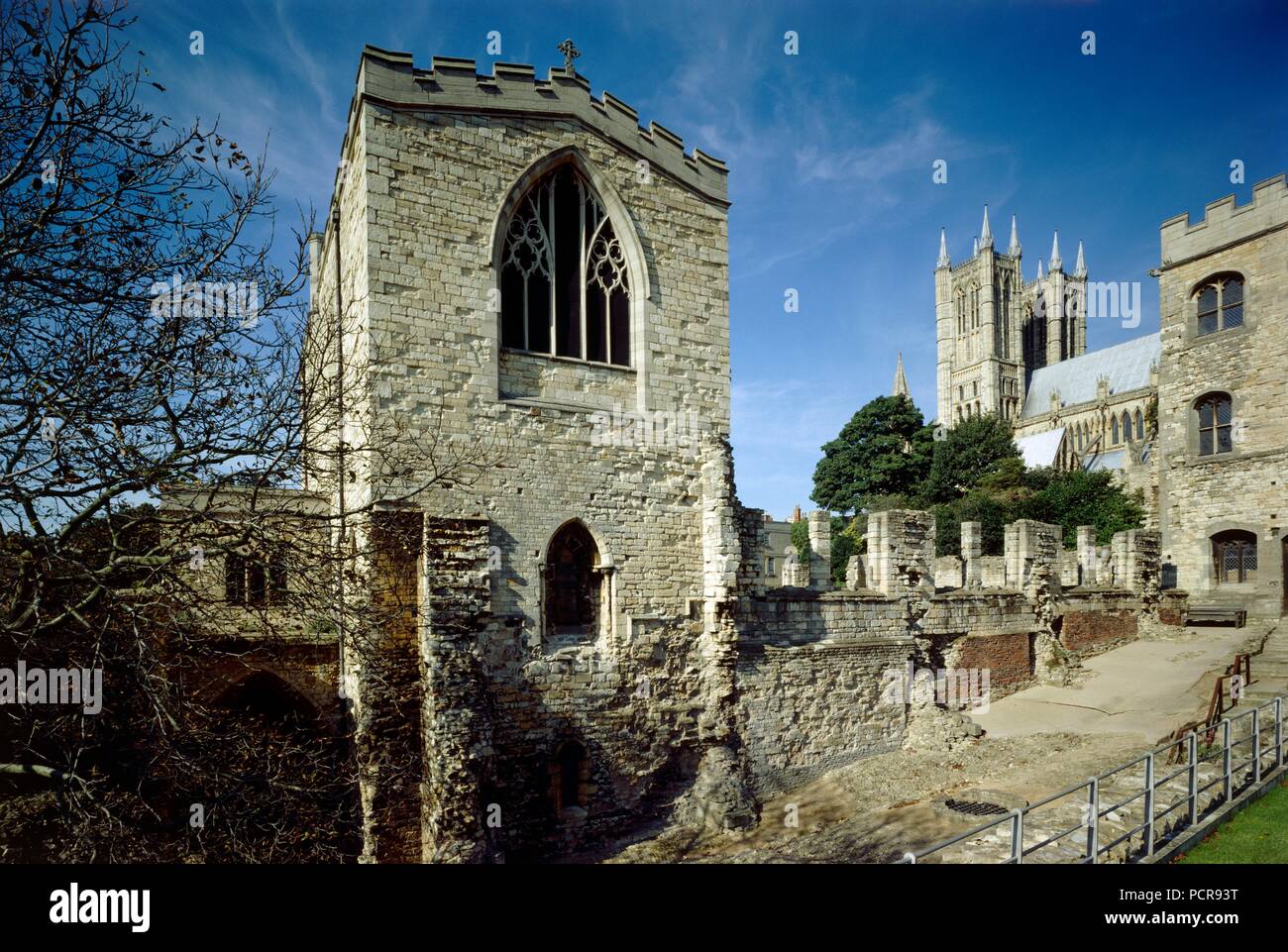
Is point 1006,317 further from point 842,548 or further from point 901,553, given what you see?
point 901,553

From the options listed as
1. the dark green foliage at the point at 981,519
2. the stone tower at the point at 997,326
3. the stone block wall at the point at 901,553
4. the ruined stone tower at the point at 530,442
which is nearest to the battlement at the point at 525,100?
the ruined stone tower at the point at 530,442

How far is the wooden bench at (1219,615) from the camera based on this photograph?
2183cm

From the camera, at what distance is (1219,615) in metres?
22.0

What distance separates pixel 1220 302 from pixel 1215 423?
388 cm

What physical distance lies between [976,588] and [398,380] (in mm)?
14916

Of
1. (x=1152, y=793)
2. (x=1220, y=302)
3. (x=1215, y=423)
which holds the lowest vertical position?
(x=1152, y=793)

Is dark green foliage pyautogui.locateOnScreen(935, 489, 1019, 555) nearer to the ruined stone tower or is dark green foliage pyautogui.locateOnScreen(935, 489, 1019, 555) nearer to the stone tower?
the ruined stone tower

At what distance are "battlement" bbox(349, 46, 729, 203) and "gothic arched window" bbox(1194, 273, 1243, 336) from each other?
19.2 m

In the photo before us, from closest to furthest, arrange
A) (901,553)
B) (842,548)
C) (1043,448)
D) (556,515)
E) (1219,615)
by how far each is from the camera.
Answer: (556,515)
(901,553)
(1219,615)
(842,548)
(1043,448)

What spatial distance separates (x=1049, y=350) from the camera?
9131 centimetres

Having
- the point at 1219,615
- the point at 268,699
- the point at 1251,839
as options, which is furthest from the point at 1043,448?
the point at 268,699

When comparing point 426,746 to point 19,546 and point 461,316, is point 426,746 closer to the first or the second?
point 19,546

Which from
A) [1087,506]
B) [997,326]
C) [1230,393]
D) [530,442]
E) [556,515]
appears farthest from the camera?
[997,326]

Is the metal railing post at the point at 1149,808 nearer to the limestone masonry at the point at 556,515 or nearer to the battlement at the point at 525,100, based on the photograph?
the limestone masonry at the point at 556,515
